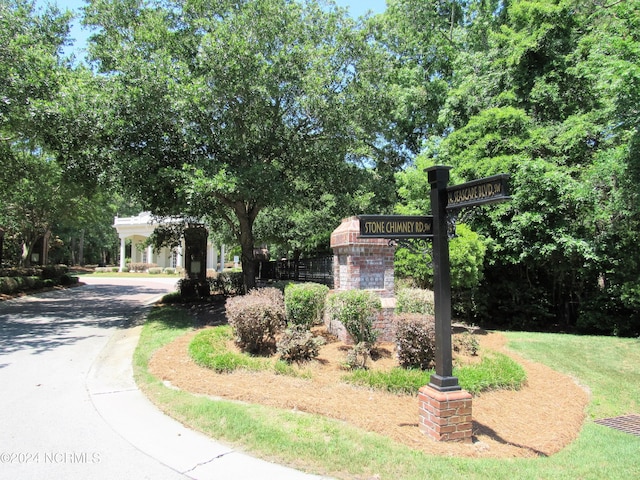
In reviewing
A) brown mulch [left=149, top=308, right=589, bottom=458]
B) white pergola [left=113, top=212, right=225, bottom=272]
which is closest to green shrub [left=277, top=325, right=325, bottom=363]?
brown mulch [left=149, top=308, right=589, bottom=458]

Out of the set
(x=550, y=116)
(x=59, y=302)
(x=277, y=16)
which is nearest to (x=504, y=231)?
(x=550, y=116)

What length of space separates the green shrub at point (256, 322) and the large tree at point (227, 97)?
11.6 feet

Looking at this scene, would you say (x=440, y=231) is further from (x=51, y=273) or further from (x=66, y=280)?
(x=66, y=280)

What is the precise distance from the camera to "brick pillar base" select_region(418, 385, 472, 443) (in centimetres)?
406

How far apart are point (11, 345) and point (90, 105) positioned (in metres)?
5.66

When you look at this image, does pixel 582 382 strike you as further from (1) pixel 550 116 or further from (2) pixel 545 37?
(2) pixel 545 37

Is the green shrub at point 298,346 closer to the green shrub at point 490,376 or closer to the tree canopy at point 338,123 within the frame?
the green shrub at point 490,376

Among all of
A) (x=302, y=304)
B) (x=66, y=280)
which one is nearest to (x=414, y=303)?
(x=302, y=304)

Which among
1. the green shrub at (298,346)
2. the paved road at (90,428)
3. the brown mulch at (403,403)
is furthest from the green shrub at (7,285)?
the green shrub at (298,346)

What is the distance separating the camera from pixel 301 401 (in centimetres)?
484

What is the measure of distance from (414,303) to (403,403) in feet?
9.94

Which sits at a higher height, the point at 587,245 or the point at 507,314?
the point at 587,245

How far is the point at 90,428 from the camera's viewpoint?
428 centimetres

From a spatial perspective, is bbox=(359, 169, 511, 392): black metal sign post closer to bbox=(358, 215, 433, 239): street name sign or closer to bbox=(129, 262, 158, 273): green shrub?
bbox=(358, 215, 433, 239): street name sign
